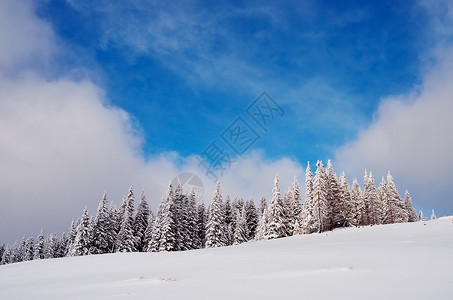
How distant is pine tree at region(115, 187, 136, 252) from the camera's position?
50.8 meters

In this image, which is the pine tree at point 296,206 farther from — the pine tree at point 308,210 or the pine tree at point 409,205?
the pine tree at point 409,205

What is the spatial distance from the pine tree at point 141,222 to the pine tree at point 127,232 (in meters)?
1.84

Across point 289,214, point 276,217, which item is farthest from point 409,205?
point 276,217

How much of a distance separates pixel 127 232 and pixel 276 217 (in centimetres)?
2823

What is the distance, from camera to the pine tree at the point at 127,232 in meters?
50.8

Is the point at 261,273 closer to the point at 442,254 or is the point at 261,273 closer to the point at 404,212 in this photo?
the point at 442,254

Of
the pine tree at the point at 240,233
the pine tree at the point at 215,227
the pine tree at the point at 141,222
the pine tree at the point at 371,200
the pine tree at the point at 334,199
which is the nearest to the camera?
the pine tree at the point at 334,199

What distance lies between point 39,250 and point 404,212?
95.5 metres

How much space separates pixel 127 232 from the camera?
51.9 meters

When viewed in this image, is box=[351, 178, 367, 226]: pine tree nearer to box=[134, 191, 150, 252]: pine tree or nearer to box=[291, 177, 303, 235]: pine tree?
box=[291, 177, 303, 235]: pine tree

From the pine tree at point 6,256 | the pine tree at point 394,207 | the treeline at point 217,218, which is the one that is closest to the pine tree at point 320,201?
the treeline at point 217,218

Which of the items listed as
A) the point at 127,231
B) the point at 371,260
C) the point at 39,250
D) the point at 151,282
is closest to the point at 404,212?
the point at 127,231

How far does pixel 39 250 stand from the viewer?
3059 inches

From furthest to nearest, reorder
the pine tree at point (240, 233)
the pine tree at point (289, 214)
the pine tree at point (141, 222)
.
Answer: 1. the pine tree at point (240, 233)
2. the pine tree at point (141, 222)
3. the pine tree at point (289, 214)
